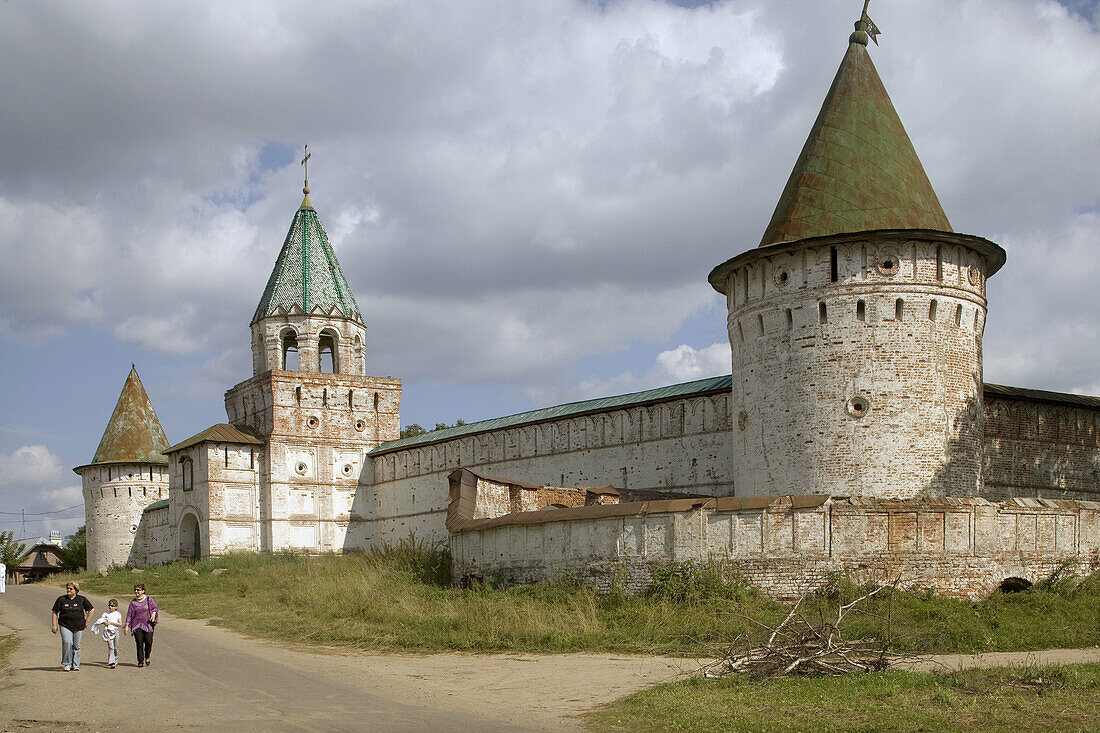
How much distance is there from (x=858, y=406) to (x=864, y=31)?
8513 mm

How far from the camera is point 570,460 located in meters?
31.7

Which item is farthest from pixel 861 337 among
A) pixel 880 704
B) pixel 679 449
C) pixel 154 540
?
pixel 154 540

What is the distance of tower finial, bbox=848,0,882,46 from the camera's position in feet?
78.5

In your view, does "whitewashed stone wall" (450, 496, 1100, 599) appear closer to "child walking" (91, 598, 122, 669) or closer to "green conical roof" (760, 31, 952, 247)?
"green conical roof" (760, 31, 952, 247)

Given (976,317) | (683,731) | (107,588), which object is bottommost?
(107,588)

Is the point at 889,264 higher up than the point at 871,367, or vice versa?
the point at 889,264

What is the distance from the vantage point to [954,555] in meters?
18.0

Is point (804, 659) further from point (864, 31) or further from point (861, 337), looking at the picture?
point (864, 31)

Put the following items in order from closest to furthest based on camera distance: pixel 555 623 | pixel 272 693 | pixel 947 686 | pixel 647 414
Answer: pixel 947 686
pixel 272 693
pixel 555 623
pixel 647 414

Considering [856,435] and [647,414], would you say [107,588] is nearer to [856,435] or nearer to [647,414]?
[647,414]

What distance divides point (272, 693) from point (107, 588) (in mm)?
23170

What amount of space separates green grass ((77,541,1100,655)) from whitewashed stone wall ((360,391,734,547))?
7.82m

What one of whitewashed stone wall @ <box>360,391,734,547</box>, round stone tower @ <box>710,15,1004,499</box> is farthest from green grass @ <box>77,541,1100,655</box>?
whitewashed stone wall @ <box>360,391,734,547</box>

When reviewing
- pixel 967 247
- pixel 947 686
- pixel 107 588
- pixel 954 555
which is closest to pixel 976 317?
pixel 967 247
